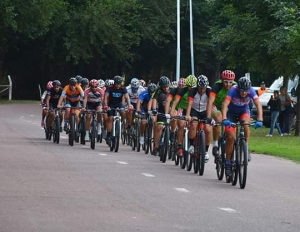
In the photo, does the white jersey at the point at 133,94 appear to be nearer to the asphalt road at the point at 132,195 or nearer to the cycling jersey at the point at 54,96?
the cycling jersey at the point at 54,96

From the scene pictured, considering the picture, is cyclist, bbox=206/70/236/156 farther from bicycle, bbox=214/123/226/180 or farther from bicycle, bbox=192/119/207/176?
bicycle, bbox=192/119/207/176

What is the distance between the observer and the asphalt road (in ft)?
39.9

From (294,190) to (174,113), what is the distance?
5.76 metres

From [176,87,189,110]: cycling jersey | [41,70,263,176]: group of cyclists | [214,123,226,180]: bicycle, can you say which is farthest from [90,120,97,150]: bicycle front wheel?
[214,123,226,180]: bicycle

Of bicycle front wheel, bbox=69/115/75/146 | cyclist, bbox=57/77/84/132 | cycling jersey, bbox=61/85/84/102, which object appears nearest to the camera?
bicycle front wheel, bbox=69/115/75/146

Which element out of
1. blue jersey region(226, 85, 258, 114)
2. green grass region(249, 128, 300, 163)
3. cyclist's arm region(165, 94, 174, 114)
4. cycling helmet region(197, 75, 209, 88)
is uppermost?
cycling helmet region(197, 75, 209, 88)

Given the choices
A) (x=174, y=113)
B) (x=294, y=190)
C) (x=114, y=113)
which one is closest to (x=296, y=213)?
(x=294, y=190)

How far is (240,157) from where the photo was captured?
16906 mm

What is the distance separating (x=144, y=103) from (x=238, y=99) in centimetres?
887

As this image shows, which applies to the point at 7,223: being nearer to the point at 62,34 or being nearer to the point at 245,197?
the point at 245,197

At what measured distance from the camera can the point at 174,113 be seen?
881 inches

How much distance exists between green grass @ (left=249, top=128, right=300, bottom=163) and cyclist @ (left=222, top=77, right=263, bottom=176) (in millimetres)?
6859

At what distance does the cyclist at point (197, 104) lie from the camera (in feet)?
64.2

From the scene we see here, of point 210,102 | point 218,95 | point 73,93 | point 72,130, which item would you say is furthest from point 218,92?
point 73,93
